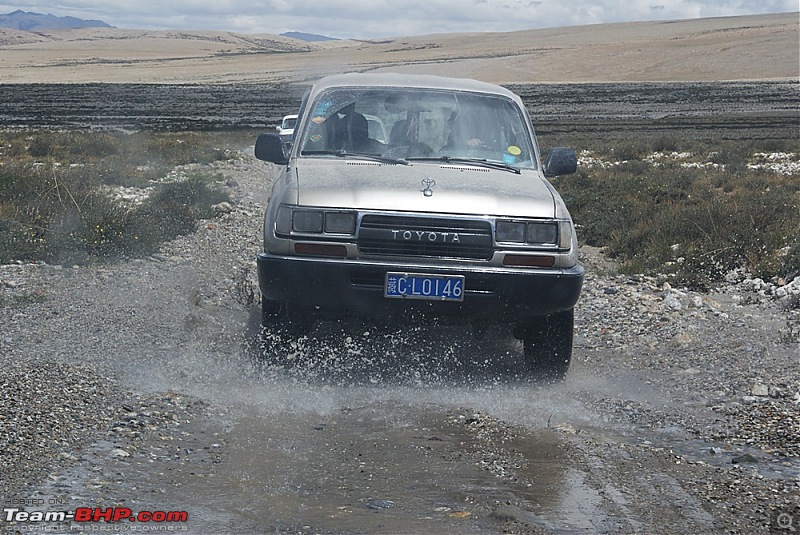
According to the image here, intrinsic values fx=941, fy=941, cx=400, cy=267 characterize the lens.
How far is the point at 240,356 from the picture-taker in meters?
6.22

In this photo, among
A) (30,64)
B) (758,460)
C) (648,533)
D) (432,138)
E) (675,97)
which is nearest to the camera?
(648,533)

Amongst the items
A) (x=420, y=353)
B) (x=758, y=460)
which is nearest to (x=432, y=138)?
(x=420, y=353)

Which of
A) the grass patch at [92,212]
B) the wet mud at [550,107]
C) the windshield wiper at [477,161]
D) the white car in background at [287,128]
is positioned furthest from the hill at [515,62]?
the windshield wiper at [477,161]

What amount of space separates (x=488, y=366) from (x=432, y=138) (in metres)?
1.64

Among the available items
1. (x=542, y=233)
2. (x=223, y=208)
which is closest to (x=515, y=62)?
(x=223, y=208)

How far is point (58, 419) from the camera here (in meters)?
4.69

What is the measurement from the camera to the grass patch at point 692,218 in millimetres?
9623

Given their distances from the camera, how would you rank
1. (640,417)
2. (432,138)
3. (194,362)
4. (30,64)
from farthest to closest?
(30,64) < (432,138) < (194,362) < (640,417)

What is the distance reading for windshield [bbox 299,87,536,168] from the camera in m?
6.55

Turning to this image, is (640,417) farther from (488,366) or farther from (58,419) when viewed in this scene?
(58,419)

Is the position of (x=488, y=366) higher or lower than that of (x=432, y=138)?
lower

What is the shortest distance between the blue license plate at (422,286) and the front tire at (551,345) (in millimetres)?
717

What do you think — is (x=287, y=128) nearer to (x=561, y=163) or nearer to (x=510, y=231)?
(x=561, y=163)

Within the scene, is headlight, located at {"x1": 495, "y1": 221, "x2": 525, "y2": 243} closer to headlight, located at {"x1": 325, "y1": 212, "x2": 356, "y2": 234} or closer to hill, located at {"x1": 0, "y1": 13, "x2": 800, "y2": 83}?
headlight, located at {"x1": 325, "y1": 212, "x2": 356, "y2": 234}
